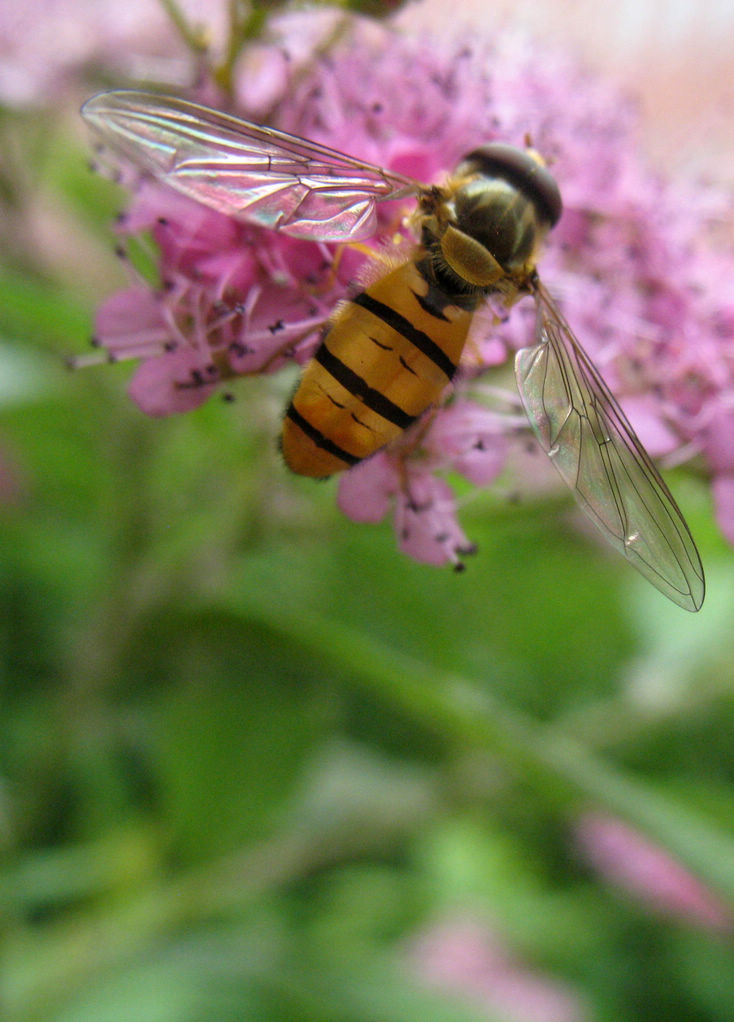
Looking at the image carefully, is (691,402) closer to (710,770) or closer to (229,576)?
(229,576)

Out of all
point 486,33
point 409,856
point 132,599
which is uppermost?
point 486,33

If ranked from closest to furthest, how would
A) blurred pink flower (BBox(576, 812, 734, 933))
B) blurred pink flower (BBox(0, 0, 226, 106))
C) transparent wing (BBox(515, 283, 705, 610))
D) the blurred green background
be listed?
transparent wing (BBox(515, 283, 705, 610)), the blurred green background, blurred pink flower (BBox(0, 0, 226, 106)), blurred pink flower (BBox(576, 812, 734, 933))

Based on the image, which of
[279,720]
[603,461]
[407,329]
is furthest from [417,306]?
[279,720]

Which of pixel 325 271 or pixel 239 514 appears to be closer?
pixel 325 271

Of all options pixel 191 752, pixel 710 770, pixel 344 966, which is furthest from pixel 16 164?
pixel 710 770

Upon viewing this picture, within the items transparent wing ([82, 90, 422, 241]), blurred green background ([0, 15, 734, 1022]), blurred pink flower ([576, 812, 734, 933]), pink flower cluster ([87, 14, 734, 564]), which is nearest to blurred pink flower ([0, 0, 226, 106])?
blurred green background ([0, 15, 734, 1022])

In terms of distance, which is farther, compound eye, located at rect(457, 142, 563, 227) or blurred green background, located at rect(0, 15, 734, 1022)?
blurred green background, located at rect(0, 15, 734, 1022)

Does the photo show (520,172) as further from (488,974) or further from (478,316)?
(488,974)

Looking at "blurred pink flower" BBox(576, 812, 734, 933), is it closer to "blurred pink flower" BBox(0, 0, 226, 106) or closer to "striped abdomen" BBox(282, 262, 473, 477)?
"striped abdomen" BBox(282, 262, 473, 477)
